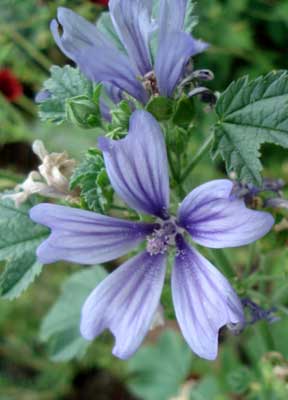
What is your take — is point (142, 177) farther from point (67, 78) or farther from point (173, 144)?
point (67, 78)

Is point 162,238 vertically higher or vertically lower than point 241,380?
higher

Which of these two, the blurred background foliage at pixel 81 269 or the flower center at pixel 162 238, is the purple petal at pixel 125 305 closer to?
the flower center at pixel 162 238

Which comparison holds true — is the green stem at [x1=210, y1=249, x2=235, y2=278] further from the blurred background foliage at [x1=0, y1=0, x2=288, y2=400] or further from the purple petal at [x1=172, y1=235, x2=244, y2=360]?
the blurred background foliage at [x1=0, y1=0, x2=288, y2=400]

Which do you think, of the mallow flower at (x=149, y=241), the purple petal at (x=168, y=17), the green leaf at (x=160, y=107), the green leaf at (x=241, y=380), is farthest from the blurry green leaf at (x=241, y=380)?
the purple petal at (x=168, y=17)

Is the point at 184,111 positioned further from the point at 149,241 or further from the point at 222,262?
the point at 222,262

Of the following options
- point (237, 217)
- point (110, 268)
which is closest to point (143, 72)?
point (237, 217)

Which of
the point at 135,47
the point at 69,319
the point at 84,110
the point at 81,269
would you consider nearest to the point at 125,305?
the point at 84,110
